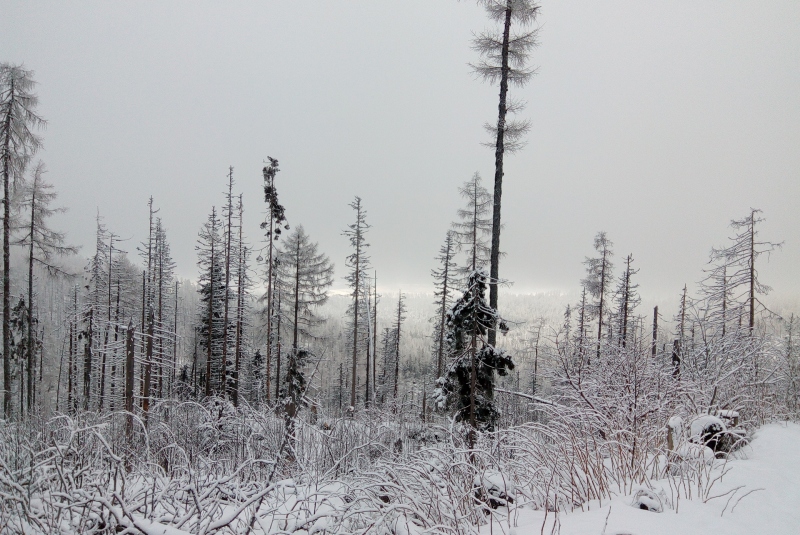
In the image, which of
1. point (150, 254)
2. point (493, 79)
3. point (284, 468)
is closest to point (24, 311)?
point (150, 254)

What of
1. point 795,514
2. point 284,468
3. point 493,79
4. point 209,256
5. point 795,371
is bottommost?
point 284,468

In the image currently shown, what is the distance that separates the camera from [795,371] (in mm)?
13016

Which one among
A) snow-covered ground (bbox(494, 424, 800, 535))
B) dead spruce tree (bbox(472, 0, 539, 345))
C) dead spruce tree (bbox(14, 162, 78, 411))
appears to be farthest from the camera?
dead spruce tree (bbox(14, 162, 78, 411))

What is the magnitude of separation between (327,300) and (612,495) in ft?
80.3

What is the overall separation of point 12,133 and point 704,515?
23.6m

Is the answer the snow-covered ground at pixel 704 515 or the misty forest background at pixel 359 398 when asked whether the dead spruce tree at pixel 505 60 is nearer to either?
the misty forest background at pixel 359 398

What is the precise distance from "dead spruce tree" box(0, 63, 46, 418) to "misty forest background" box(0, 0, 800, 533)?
8cm

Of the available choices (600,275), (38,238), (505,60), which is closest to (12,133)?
(38,238)

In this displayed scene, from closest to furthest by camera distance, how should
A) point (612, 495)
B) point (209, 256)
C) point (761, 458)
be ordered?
point (612, 495) < point (761, 458) < point (209, 256)

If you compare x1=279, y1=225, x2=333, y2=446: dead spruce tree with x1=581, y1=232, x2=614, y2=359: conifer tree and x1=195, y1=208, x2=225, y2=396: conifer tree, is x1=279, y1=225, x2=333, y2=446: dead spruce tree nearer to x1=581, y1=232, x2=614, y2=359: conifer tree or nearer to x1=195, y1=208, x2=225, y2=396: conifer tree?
x1=195, y1=208, x2=225, y2=396: conifer tree

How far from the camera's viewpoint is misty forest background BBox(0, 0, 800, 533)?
3.45m

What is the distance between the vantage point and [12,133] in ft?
51.1

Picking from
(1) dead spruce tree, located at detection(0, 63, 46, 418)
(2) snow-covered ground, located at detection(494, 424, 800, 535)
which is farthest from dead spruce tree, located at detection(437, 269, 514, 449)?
(1) dead spruce tree, located at detection(0, 63, 46, 418)

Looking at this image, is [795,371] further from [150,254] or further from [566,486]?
[150,254]
